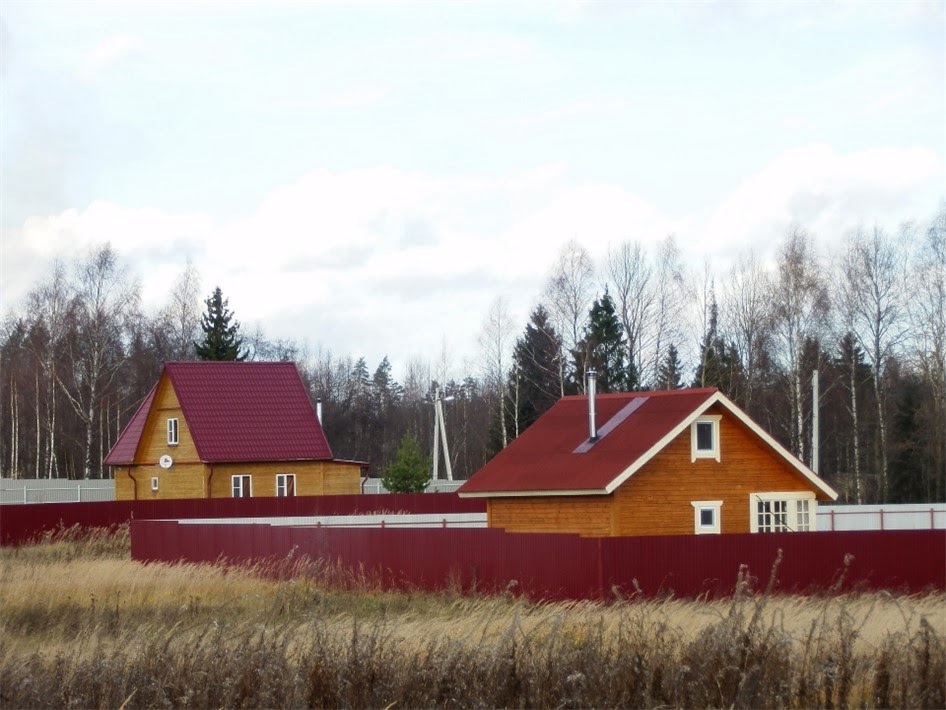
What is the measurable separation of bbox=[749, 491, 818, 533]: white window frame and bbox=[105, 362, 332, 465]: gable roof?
1975 cm

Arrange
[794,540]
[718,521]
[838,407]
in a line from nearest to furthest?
[794,540]
[718,521]
[838,407]

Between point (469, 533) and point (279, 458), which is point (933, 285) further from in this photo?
point (469, 533)

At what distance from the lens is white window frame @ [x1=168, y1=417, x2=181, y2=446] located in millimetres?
47531

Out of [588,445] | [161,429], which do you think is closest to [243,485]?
[161,429]

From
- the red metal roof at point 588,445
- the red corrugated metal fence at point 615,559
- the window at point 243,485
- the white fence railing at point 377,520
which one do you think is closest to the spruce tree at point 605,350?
the window at point 243,485

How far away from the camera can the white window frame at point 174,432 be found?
4753 centimetres

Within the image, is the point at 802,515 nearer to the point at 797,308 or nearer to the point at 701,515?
the point at 701,515

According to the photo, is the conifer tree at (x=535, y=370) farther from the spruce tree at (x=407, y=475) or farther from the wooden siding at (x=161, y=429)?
the wooden siding at (x=161, y=429)

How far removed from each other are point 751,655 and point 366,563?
13492 millimetres

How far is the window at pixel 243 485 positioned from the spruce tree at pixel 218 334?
1922cm

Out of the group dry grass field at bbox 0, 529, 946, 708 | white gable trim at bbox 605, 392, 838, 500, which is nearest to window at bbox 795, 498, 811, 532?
white gable trim at bbox 605, 392, 838, 500

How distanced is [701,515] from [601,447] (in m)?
2.72

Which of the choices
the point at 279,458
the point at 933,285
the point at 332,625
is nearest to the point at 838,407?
the point at 933,285

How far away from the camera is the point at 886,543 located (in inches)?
829
